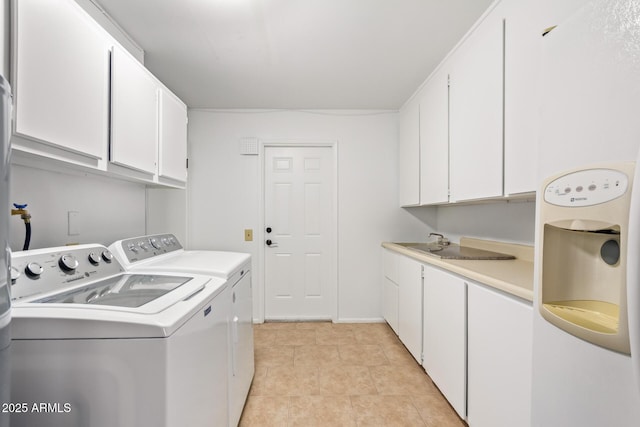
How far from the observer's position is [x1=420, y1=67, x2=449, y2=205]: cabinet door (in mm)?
2145

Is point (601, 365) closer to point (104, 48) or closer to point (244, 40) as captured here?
point (104, 48)

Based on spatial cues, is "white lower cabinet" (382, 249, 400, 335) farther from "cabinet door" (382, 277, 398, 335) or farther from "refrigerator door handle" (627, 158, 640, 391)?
"refrigerator door handle" (627, 158, 640, 391)

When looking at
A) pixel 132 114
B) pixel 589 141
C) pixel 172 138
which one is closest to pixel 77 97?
pixel 132 114

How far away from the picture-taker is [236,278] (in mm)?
1625

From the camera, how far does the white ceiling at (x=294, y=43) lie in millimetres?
1711

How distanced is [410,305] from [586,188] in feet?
6.11

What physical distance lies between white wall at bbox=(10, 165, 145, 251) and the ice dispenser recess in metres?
1.97

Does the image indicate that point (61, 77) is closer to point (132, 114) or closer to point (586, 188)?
point (132, 114)

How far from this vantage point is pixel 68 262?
1.14 meters

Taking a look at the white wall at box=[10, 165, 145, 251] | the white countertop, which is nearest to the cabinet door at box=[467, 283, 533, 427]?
the white countertop

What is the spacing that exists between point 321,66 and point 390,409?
2.53 m

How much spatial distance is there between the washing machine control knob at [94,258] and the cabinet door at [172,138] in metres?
0.67

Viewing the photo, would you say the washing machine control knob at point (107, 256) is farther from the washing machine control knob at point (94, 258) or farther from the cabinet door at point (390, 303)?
the cabinet door at point (390, 303)

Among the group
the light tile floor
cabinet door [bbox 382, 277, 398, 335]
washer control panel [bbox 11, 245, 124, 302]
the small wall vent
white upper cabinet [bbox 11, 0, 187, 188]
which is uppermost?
the small wall vent
